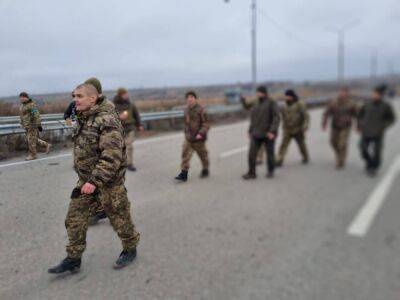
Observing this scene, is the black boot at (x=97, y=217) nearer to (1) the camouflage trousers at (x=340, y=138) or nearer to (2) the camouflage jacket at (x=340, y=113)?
(2) the camouflage jacket at (x=340, y=113)

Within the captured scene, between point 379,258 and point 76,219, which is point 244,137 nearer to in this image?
point 76,219

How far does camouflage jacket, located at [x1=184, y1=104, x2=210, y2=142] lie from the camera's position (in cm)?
161

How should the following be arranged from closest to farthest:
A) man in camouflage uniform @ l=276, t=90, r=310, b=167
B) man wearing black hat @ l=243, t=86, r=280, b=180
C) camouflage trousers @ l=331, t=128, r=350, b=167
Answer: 1. man wearing black hat @ l=243, t=86, r=280, b=180
2. man in camouflage uniform @ l=276, t=90, r=310, b=167
3. camouflage trousers @ l=331, t=128, r=350, b=167

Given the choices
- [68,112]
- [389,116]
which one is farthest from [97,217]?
[389,116]

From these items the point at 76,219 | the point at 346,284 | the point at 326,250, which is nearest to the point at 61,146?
the point at 76,219

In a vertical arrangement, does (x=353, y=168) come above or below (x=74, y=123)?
below

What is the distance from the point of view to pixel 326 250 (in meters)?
13.7

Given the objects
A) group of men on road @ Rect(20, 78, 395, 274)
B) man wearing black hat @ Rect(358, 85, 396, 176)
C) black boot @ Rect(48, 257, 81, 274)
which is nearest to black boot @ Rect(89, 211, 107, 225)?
group of men on road @ Rect(20, 78, 395, 274)

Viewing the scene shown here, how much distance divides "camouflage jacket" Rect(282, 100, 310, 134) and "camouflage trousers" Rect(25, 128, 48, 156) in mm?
7126

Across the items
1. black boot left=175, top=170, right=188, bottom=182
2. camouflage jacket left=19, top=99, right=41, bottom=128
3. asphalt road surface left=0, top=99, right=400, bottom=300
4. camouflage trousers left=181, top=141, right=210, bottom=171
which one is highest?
camouflage jacket left=19, top=99, right=41, bottom=128

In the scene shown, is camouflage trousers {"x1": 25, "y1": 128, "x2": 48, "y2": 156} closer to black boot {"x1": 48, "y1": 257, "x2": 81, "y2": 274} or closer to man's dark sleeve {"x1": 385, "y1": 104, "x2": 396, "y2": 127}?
black boot {"x1": 48, "y1": 257, "x2": 81, "y2": 274}

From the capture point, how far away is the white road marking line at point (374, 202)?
55.2 feet

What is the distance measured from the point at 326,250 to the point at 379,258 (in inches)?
325

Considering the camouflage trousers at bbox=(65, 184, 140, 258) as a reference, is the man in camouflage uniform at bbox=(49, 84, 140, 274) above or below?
above
